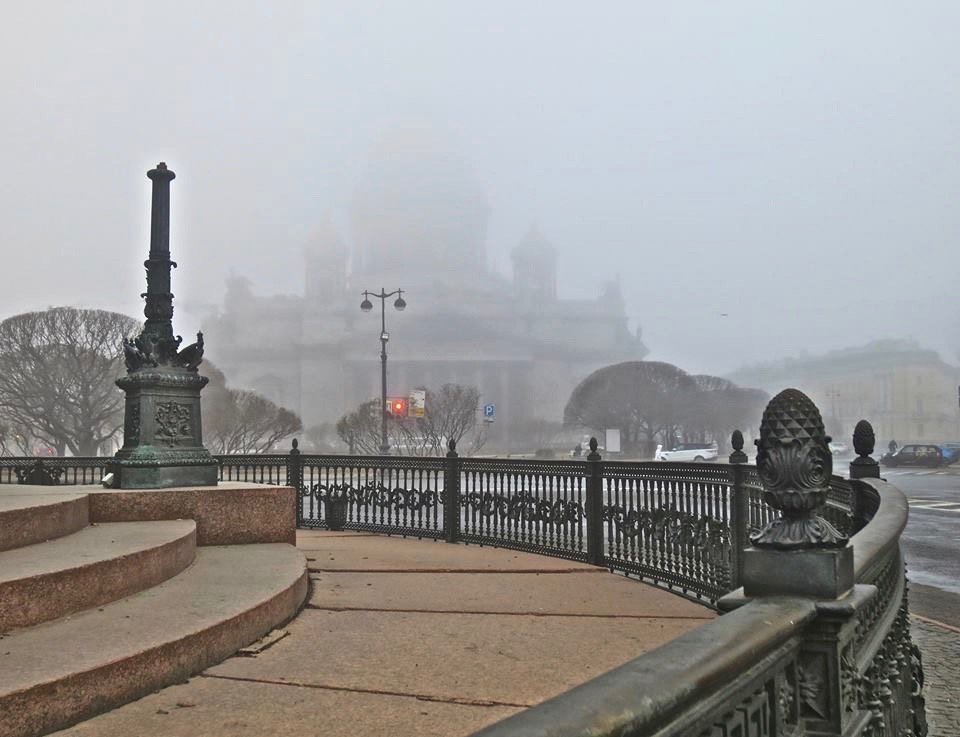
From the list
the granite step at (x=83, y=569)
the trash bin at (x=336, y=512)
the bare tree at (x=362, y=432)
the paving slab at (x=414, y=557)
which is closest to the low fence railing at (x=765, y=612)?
the paving slab at (x=414, y=557)

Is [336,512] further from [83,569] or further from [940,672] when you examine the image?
[940,672]

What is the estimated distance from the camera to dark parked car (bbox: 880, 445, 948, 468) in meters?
50.0

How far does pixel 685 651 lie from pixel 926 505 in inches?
959

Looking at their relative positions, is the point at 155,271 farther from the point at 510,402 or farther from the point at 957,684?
the point at 510,402

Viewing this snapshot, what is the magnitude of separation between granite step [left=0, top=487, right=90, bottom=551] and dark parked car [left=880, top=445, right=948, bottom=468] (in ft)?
175

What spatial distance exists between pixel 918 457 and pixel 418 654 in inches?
2100

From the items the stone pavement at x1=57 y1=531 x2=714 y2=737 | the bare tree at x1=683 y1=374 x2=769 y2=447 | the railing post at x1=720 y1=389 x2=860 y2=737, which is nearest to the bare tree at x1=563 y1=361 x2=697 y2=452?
the bare tree at x1=683 y1=374 x2=769 y2=447

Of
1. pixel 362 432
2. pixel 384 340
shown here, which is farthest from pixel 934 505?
pixel 362 432

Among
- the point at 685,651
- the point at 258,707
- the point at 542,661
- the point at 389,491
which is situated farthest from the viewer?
the point at 389,491

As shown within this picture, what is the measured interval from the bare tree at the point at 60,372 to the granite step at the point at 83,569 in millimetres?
37057

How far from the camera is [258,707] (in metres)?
3.79

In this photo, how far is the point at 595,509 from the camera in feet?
29.4

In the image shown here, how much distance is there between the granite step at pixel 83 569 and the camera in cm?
433

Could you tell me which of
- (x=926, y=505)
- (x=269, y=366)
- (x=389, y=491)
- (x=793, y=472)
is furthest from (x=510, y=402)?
(x=793, y=472)
